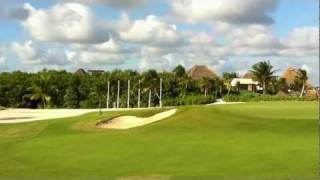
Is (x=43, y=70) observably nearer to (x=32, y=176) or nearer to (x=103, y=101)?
(x=103, y=101)

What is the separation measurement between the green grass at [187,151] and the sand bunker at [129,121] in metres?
2.44

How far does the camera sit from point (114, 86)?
9006 cm

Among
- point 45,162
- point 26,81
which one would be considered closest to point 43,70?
point 26,81

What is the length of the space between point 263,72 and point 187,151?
105545 mm

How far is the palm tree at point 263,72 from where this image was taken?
12069 centimetres

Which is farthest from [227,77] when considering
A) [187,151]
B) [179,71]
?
[187,151]

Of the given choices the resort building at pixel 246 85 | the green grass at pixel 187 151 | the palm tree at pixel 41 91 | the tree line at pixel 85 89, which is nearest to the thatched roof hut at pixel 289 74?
the resort building at pixel 246 85

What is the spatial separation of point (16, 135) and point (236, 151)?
618 inches

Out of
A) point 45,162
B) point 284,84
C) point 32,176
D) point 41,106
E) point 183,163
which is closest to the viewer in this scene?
point 32,176

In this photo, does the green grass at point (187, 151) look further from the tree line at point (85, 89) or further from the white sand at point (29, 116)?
the tree line at point (85, 89)

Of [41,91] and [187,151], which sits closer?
Result: [187,151]

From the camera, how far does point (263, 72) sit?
121250 mm

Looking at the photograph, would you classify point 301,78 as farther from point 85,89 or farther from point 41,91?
point 41,91

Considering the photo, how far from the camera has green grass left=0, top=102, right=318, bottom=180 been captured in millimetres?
14492
